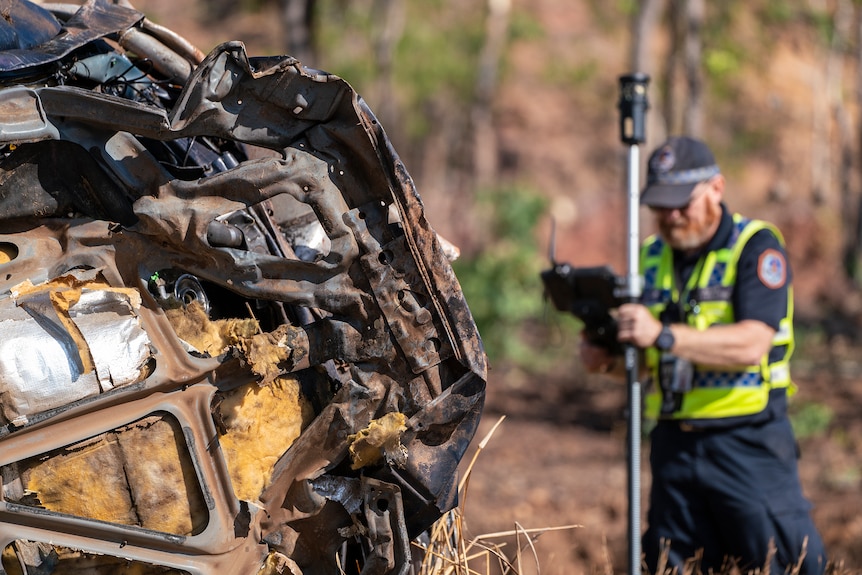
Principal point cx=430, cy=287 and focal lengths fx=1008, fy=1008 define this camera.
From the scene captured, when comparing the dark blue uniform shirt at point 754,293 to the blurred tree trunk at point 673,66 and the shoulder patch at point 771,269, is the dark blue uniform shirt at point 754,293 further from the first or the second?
the blurred tree trunk at point 673,66

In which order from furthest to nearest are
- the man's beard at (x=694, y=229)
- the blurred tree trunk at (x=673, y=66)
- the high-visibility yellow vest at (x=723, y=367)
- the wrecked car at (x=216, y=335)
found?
1. the blurred tree trunk at (x=673, y=66)
2. the man's beard at (x=694, y=229)
3. the high-visibility yellow vest at (x=723, y=367)
4. the wrecked car at (x=216, y=335)

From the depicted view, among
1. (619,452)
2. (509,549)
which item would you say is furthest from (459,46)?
(509,549)

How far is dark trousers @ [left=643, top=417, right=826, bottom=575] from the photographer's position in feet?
13.1

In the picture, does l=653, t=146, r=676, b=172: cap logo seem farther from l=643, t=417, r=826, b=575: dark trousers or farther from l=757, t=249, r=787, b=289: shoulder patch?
l=643, t=417, r=826, b=575: dark trousers

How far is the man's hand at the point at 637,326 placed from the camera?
13.0 ft

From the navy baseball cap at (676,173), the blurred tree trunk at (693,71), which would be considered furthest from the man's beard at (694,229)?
the blurred tree trunk at (693,71)

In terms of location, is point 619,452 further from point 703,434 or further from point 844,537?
point 703,434

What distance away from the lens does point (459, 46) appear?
24953 millimetres

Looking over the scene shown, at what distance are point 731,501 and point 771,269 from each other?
3.09 feet

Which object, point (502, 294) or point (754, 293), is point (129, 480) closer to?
point (754, 293)

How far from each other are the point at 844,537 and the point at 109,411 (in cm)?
465

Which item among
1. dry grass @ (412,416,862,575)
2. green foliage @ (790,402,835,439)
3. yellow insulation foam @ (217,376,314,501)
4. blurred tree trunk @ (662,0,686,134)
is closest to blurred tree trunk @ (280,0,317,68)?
blurred tree trunk @ (662,0,686,134)

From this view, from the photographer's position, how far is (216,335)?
2770mm

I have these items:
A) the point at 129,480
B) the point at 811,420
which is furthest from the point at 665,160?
the point at 811,420
